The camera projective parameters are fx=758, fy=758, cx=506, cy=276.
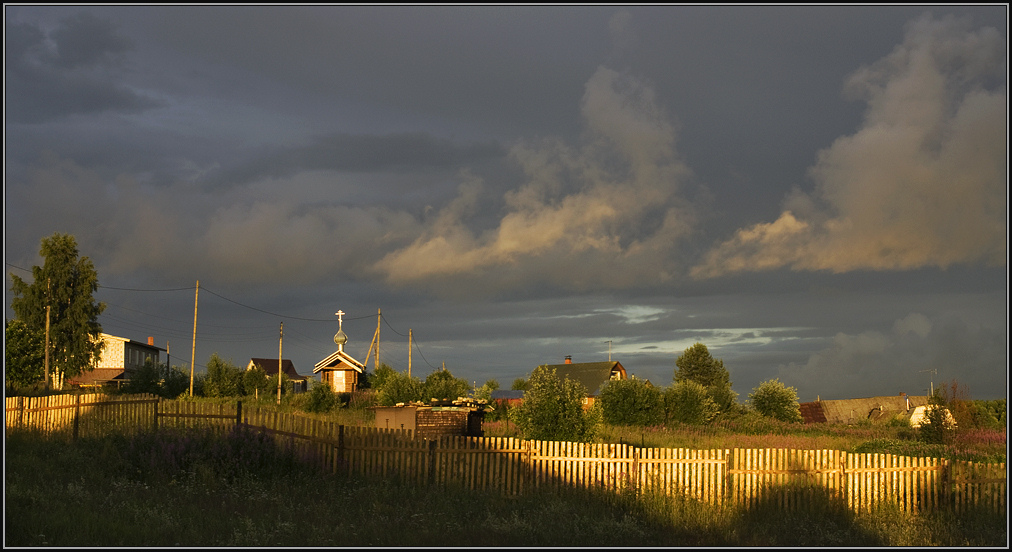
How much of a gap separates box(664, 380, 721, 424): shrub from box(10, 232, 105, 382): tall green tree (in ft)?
138

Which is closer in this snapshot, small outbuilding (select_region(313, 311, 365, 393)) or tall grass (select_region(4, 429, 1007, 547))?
tall grass (select_region(4, 429, 1007, 547))

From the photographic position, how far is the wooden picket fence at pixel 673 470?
16.1m

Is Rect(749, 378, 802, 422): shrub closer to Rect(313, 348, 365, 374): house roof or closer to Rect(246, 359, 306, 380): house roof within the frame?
Rect(313, 348, 365, 374): house roof

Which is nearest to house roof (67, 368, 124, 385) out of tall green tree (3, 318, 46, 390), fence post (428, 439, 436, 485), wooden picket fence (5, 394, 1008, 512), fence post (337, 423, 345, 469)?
tall green tree (3, 318, 46, 390)

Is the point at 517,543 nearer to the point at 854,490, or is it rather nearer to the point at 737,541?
the point at 737,541

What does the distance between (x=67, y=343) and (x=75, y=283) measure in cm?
469

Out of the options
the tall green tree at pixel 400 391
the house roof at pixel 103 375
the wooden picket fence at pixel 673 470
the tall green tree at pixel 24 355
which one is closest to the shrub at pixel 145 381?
the tall green tree at pixel 400 391

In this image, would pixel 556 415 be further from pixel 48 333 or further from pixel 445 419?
pixel 48 333

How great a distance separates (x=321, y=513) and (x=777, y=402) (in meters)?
44.2

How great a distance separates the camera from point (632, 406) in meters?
40.5

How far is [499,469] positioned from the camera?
1714cm

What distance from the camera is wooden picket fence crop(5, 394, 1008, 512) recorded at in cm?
1611

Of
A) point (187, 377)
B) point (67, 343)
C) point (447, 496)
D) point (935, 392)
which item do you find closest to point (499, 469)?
point (447, 496)

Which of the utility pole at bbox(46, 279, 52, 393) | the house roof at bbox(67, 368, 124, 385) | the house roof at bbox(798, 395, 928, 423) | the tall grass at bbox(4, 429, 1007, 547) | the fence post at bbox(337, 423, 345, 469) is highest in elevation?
the utility pole at bbox(46, 279, 52, 393)
